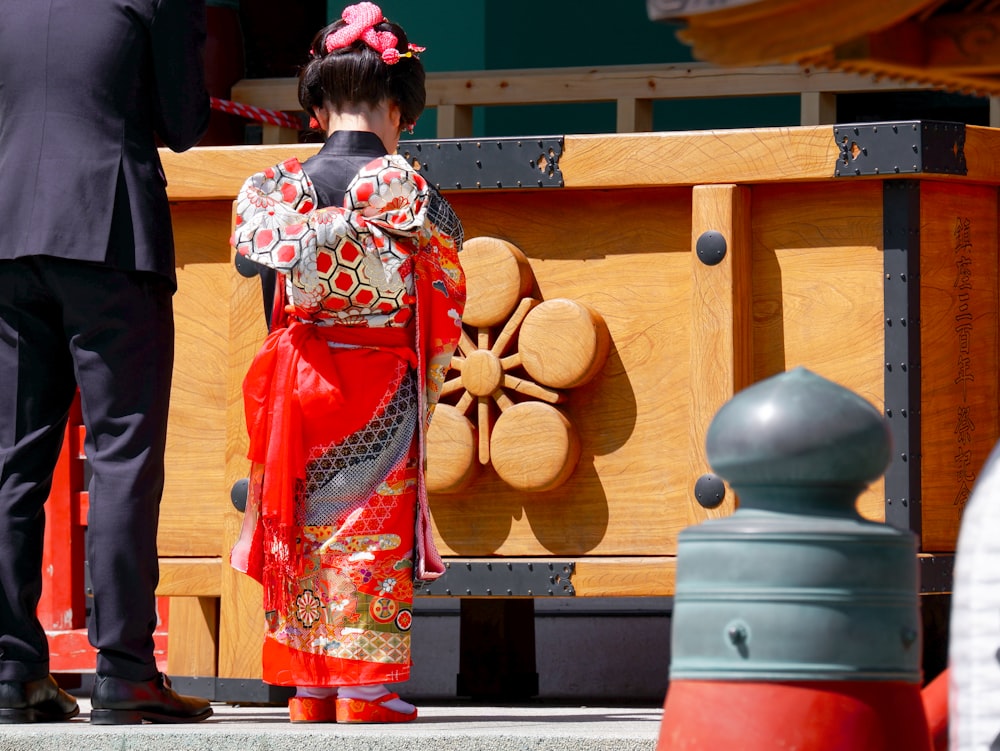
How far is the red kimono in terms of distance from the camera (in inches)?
147

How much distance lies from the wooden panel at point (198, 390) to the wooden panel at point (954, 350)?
1649 millimetres

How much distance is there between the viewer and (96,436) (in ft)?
12.1

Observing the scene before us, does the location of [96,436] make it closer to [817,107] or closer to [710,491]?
[710,491]

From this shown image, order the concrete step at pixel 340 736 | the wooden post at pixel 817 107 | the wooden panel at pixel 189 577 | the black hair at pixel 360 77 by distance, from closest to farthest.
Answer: the concrete step at pixel 340 736, the black hair at pixel 360 77, the wooden panel at pixel 189 577, the wooden post at pixel 817 107

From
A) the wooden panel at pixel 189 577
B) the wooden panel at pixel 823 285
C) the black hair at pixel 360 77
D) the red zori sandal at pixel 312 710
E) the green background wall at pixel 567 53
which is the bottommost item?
the red zori sandal at pixel 312 710

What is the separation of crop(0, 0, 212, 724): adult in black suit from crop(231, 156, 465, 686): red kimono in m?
0.21

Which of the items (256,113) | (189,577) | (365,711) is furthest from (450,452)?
(256,113)

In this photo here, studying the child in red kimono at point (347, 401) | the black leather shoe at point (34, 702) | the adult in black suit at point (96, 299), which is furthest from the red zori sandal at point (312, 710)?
the black leather shoe at point (34, 702)

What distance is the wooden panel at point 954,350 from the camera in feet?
13.9

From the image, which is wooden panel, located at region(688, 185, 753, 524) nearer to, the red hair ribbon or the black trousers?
the red hair ribbon

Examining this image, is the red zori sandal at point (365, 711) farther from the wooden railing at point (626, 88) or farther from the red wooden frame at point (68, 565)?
the wooden railing at point (626, 88)

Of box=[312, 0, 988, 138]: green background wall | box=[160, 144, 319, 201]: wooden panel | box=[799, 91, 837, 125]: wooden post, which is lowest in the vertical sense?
box=[160, 144, 319, 201]: wooden panel

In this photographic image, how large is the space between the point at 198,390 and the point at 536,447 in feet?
2.93

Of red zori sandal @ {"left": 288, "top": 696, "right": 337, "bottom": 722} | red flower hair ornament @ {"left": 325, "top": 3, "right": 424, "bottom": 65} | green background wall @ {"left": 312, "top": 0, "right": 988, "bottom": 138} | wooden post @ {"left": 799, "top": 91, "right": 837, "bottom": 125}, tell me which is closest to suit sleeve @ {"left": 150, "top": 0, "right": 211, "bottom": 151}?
red flower hair ornament @ {"left": 325, "top": 3, "right": 424, "bottom": 65}
